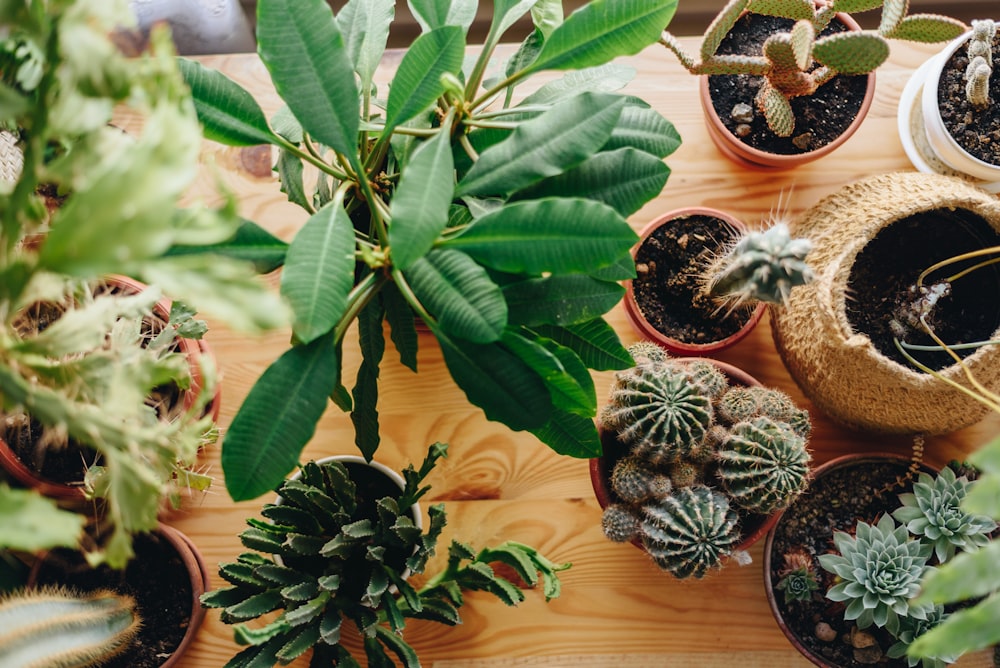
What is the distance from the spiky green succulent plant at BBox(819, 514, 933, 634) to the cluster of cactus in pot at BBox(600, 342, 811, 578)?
0.16 meters

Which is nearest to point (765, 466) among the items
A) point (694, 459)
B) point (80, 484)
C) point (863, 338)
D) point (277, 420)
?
point (694, 459)

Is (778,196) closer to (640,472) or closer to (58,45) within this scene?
(640,472)

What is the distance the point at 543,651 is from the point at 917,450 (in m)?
0.69

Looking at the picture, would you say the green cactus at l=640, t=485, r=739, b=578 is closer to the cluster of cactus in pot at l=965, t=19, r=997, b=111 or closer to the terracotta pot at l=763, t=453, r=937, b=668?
the terracotta pot at l=763, t=453, r=937, b=668

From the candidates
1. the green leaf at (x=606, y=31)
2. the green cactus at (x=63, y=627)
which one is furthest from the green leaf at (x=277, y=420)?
the green leaf at (x=606, y=31)

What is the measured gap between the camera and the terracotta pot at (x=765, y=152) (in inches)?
46.2

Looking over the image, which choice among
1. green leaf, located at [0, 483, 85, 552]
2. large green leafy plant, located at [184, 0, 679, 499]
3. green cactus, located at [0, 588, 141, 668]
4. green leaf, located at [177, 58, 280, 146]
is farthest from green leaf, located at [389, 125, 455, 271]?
green cactus, located at [0, 588, 141, 668]

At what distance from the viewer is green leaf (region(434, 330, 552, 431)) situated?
0.78 m

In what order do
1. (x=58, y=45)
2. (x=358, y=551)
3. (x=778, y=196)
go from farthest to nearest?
(x=778, y=196), (x=358, y=551), (x=58, y=45)

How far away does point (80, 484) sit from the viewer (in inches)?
43.7

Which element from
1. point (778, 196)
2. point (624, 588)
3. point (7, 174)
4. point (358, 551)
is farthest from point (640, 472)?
point (7, 174)

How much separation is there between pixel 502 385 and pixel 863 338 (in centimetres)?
52

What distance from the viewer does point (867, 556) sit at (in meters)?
1.06

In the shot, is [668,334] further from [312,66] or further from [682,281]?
[312,66]
